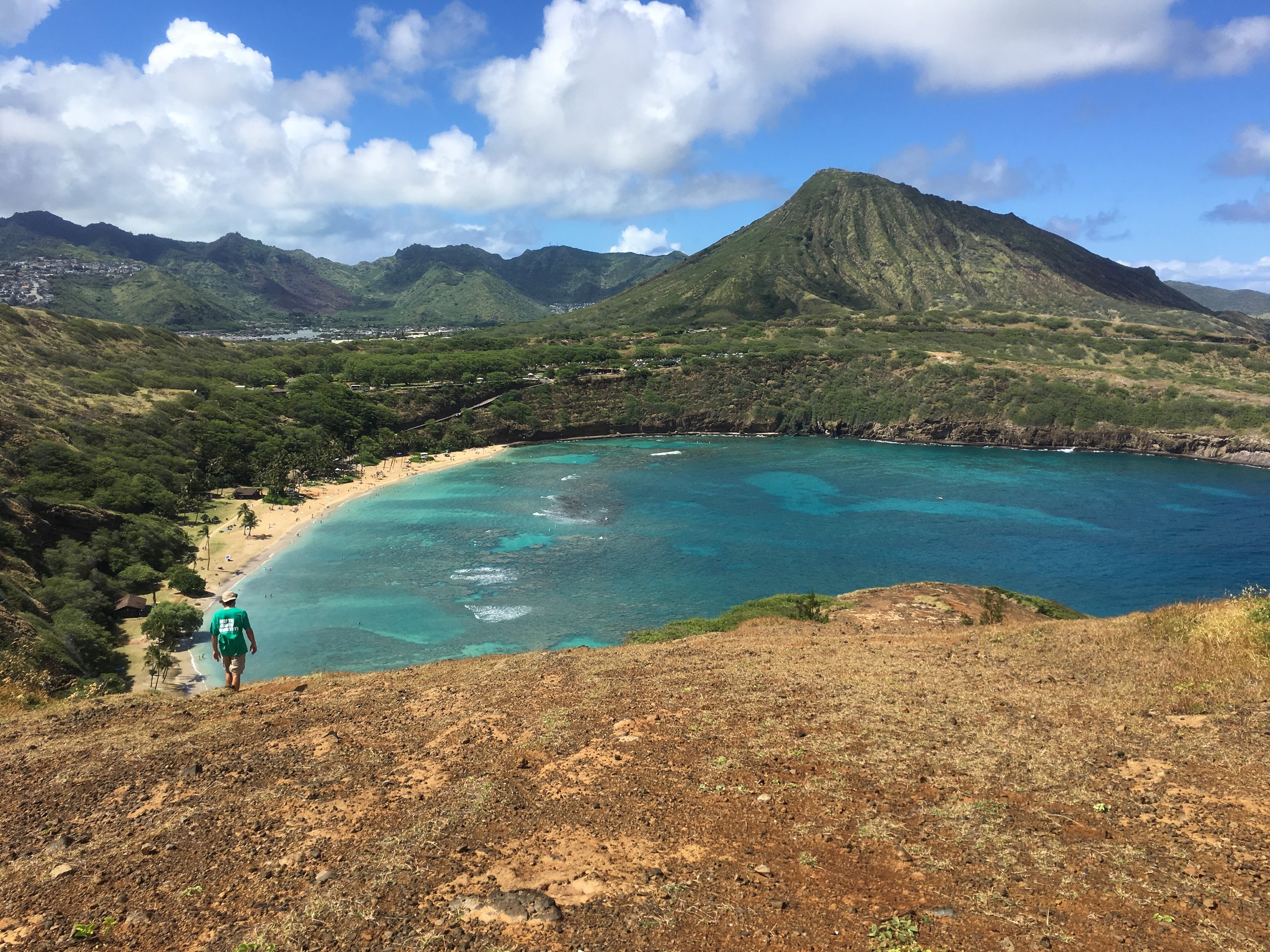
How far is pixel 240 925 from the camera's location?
6.33 metres

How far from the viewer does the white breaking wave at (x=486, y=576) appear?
43.8 metres

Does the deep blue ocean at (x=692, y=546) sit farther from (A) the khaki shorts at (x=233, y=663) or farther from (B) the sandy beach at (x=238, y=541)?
(A) the khaki shorts at (x=233, y=663)

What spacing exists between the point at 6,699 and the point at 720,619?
19803 millimetres

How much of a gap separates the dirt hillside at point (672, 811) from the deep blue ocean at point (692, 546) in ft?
75.9

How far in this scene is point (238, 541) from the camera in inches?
1944

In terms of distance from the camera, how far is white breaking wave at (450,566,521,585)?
43.8 meters

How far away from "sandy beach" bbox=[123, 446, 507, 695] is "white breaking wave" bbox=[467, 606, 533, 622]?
12.8 m

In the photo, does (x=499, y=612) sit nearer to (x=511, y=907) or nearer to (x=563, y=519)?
(x=563, y=519)

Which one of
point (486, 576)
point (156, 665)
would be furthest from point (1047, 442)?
point (156, 665)

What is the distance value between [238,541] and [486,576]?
775 inches

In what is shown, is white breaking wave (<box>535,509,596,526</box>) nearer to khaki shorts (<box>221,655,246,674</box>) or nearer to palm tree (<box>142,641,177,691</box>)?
palm tree (<box>142,641,177,691</box>)

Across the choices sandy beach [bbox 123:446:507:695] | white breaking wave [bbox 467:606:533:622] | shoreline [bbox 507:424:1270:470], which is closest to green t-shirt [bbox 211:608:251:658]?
sandy beach [bbox 123:446:507:695]

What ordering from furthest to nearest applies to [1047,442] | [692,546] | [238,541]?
[1047,442], [692,546], [238,541]

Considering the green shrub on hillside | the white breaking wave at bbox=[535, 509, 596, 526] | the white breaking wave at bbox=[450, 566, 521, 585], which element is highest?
the green shrub on hillside
